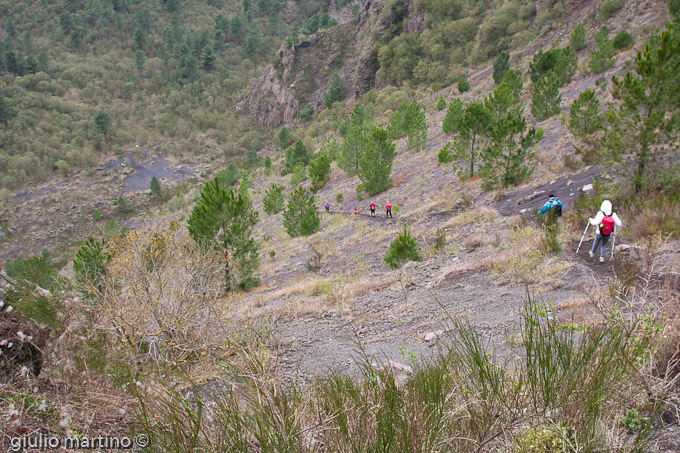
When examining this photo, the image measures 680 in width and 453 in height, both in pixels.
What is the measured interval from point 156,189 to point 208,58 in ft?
189

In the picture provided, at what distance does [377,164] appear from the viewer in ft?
77.9

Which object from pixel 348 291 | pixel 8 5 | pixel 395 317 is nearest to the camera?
pixel 395 317

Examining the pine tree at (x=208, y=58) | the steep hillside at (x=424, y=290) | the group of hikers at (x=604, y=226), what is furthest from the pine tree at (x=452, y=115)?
the pine tree at (x=208, y=58)

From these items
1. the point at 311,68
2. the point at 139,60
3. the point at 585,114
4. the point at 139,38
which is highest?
the point at 139,38

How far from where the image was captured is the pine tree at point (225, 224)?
12.5m

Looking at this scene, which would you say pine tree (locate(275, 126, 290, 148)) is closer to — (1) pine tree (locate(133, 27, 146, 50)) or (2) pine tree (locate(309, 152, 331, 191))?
(2) pine tree (locate(309, 152, 331, 191))

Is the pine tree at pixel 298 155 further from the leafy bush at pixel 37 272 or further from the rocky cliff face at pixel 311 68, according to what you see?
the rocky cliff face at pixel 311 68

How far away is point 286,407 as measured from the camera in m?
1.68

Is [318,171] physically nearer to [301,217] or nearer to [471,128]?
[301,217]

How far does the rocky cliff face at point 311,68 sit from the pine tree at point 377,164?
Result: 5341 cm

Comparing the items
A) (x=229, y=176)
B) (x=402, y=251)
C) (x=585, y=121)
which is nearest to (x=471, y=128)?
(x=585, y=121)

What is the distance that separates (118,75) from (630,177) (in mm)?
127491

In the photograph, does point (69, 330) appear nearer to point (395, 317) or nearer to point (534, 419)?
point (534, 419)

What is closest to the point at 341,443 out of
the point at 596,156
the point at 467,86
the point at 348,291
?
the point at 348,291
